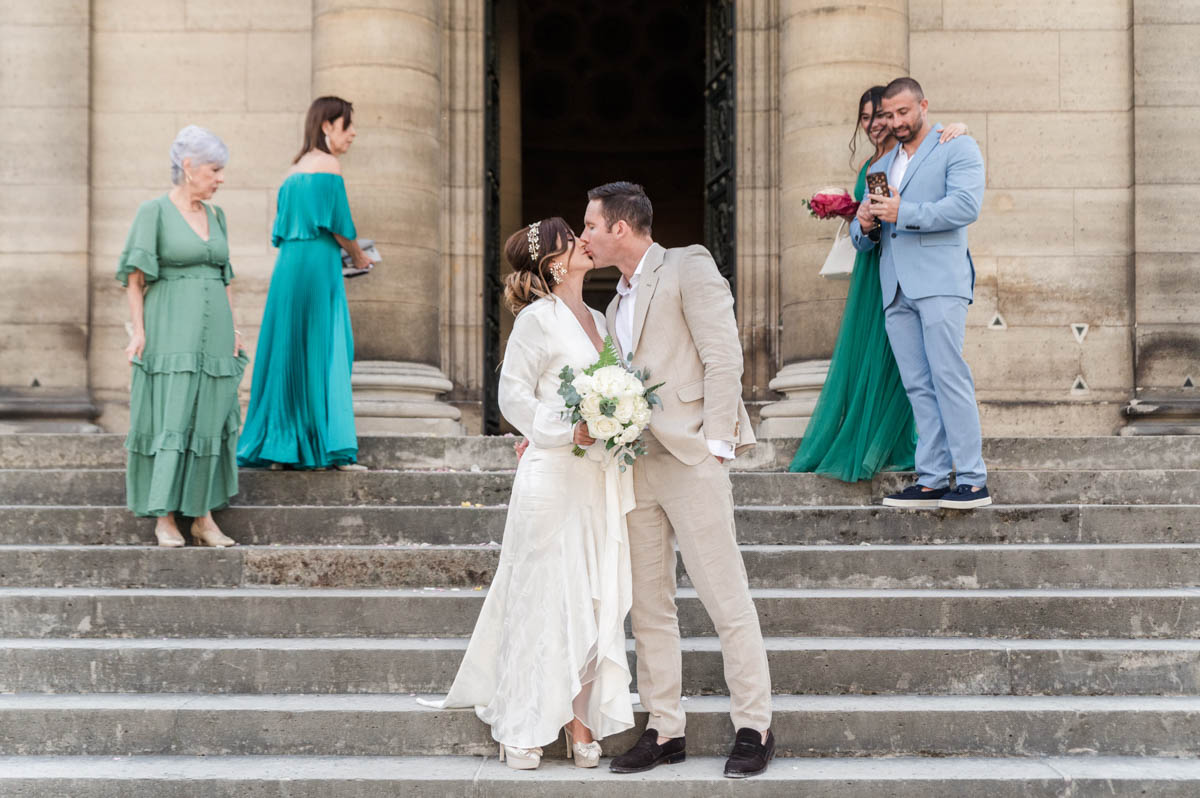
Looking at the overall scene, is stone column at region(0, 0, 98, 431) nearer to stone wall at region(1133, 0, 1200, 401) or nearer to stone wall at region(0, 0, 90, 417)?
stone wall at region(0, 0, 90, 417)

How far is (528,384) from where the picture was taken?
4.52m

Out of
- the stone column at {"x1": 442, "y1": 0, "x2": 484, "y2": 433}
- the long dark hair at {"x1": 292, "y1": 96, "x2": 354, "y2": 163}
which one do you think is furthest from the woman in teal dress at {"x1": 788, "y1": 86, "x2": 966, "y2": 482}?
the stone column at {"x1": 442, "y1": 0, "x2": 484, "y2": 433}

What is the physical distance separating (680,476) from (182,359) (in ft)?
9.50

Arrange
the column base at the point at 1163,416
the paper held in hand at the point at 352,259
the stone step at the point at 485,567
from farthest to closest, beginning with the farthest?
the column base at the point at 1163,416 → the paper held in hand at the point at 352,259 → the stone step at the point at 485,567

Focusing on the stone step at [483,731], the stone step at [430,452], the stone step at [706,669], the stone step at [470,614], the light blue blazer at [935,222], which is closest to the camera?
the stone step at [483,731]

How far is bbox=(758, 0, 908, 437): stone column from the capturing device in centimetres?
852

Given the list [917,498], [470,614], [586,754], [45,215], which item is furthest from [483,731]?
[45,215]

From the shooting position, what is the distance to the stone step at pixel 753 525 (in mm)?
6094

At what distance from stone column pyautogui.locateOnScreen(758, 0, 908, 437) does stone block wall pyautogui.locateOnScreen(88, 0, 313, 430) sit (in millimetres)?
3814

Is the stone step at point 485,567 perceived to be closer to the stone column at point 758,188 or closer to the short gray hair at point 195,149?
the short gray hair at point 195,149

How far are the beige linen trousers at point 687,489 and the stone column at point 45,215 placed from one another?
610cm

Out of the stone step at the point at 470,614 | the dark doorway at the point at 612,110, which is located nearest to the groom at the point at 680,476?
the stone step at the point at 470,614

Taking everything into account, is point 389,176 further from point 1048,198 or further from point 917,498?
point 1048,198

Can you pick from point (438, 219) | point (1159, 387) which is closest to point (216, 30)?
point (438, 219)
